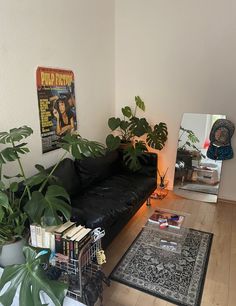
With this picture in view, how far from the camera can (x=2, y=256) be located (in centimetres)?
154

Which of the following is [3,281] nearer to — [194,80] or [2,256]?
[2,256]

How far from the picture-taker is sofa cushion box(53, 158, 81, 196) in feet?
7.56

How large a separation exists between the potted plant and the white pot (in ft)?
5.73

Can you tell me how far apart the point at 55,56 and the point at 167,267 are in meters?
2.27

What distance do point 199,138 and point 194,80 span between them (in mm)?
774

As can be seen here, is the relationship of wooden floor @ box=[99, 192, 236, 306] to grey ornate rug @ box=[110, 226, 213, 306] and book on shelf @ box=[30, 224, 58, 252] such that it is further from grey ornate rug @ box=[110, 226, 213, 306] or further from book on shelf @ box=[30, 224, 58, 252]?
book on shelf @ box=[30, 224, 58, 252]

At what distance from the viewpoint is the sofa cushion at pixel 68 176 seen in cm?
230

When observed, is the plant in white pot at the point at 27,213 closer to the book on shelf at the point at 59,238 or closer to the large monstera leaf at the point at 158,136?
the book on shelf at the point at 59,238

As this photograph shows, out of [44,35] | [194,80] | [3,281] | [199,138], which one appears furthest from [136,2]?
A: [3,281]

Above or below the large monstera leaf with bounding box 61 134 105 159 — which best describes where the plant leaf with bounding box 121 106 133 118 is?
above

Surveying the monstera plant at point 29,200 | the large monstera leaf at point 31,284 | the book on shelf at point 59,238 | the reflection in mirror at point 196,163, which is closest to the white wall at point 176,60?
the reflection in mirror at point 196,163

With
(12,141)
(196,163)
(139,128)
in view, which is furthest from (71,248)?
(196,163)

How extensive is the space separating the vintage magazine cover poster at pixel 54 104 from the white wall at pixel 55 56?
7 centimetres

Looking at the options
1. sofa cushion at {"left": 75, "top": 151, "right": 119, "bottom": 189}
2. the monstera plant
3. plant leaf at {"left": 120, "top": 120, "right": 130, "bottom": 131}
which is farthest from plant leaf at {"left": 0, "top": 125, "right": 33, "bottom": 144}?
plant leaf at {"left": 120, "top": 120, "right": 130, "bottom": 131}
